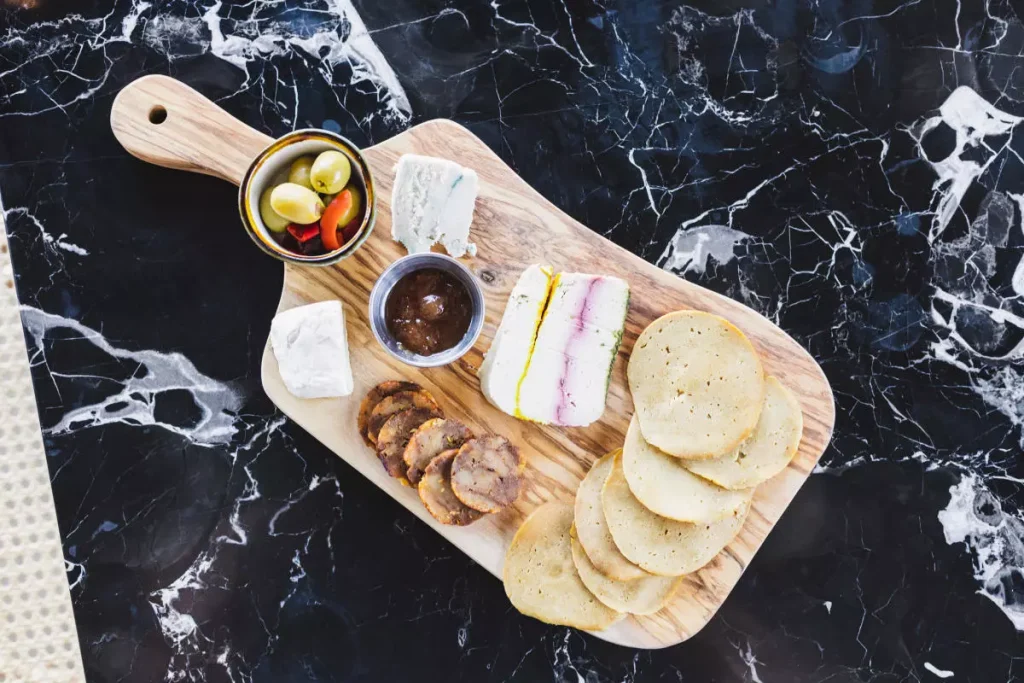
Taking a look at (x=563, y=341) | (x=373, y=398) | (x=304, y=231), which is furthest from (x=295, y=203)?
(x=563, y=341)

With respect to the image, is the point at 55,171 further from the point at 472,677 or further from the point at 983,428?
the point at 983,428

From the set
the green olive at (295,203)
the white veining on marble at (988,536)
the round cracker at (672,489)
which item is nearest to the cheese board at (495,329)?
the round cracker at (672,489)

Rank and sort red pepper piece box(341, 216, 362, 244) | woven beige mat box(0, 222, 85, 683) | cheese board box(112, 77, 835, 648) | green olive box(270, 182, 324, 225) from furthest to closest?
woven beige mat box(0, 222, 85, 683) < cheese board box(112, 77, 835, 648) < red pepper piece box(341, 216, 362, 244) < green olive box(270, 182, 324, 225)

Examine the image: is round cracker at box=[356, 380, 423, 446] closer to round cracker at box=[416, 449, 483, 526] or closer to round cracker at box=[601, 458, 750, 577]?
round cracker at box=[416, 449, 483, 526]

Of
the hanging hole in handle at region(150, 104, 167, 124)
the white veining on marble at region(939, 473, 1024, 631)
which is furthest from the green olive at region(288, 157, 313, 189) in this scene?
the white veining on marble at region(939, 473, 1024, 631)

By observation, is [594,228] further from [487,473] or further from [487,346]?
[487,473]

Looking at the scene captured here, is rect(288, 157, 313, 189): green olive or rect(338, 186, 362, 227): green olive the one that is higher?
rect(288, 157, 313, 189): green olive
